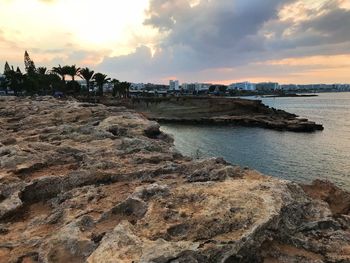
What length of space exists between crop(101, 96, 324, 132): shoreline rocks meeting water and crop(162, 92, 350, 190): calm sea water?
1500cm

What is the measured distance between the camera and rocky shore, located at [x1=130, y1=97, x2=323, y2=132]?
114 metres

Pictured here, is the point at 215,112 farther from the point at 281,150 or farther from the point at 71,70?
the point at 281,150

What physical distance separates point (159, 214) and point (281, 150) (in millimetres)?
57692

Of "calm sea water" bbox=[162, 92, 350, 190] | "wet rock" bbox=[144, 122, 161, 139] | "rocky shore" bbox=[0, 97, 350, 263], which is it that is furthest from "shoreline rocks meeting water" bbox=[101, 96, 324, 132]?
"rocky shore" bbox=[0, 97, 350, 263]

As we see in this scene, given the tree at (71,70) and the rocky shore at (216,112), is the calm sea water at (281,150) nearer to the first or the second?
the rocky shore at (216,112)

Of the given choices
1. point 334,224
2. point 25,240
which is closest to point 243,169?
point 334,224

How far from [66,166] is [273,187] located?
1128 cm

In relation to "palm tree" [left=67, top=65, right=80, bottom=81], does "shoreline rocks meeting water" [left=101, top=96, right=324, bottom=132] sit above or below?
below

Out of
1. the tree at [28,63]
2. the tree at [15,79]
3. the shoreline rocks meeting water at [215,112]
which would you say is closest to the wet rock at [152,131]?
the shoreline rocks meeting water at [215,112]

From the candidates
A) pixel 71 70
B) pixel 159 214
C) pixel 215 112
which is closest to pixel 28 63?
pixel 71 70

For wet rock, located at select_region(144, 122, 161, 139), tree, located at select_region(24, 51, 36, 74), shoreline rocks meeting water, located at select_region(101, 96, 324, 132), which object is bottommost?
shoreline rocks meeting water, located at select_region(101, 96, 324, 132)

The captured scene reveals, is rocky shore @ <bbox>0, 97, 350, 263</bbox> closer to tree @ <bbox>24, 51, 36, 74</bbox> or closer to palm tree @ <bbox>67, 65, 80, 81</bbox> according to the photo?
palm tree @ <bbox>67, 65, 80, 81</bbox>

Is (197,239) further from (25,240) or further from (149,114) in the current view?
(149,114)

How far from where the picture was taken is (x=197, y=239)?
10.3m
